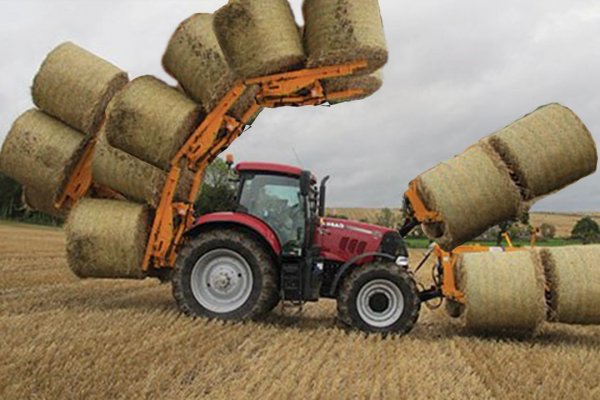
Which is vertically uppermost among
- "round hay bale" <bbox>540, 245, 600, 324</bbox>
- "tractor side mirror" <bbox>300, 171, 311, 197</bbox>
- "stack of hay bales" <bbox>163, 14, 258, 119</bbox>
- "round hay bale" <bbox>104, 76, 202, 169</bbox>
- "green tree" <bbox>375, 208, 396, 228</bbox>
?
"stack of hay bales" <bbox>163, 14, 258, 119</bbox>

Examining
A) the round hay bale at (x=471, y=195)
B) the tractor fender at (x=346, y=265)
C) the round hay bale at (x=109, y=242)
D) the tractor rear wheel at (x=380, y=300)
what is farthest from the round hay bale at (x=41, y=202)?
the round hay bale at (x=471, y=195)

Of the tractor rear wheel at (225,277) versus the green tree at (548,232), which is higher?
Result: the green tree at (548,232)

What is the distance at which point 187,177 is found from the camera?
25.6ft

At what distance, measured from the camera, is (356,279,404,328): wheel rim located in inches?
277

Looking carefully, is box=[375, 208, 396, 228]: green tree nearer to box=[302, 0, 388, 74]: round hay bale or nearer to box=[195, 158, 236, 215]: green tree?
box=[195, 158, 236, 215]: green tree

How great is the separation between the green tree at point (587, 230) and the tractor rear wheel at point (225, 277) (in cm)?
3368

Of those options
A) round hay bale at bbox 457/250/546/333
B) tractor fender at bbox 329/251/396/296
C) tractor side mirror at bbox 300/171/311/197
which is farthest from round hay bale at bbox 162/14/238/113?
round hay bale at bbox 457/250/546/333

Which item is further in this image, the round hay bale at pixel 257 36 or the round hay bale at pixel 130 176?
the round hay bale at pixel 130 176

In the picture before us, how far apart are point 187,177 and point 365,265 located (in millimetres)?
2394

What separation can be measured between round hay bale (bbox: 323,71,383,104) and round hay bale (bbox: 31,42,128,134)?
8.58 feet

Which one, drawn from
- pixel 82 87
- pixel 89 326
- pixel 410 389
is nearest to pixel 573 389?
pixel 410 389

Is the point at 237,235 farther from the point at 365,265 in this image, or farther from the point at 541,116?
the point at 541,116

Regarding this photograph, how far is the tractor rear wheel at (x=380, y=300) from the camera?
699 centimetres

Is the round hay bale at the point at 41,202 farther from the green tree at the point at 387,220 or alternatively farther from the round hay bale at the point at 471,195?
the green tree at the point at 387,220
